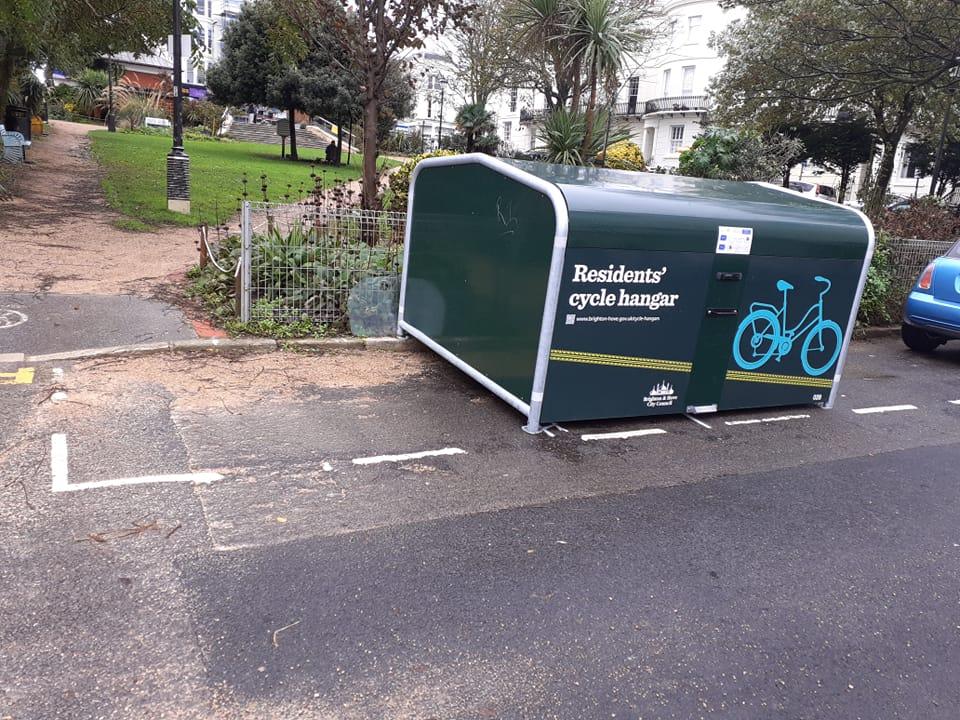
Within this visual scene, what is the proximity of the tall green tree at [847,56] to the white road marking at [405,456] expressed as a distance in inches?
425

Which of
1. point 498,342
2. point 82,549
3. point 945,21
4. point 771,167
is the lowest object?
point 82,549

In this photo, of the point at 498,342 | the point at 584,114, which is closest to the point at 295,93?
the point at 584,114

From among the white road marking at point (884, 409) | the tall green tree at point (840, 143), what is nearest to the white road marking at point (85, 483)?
the white road marking at point (884, 409)

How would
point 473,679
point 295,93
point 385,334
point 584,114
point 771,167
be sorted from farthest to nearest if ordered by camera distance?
point 295,93 → point 771,167 → point 584,114 → point 385,334 → point 473,679

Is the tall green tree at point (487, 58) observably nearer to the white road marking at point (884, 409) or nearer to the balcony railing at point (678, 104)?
the balcony railing at point (678, 104)

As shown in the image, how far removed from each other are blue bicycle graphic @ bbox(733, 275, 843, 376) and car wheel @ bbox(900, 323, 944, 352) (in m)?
3.62

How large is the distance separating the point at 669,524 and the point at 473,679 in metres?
1.76

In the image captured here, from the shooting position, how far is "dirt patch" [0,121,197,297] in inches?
323

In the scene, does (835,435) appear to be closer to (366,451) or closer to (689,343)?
(689,343)

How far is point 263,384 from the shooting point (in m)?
5.68

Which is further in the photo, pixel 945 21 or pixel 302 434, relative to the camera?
pixel 945 21

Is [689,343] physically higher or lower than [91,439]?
higher

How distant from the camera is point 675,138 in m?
47.0

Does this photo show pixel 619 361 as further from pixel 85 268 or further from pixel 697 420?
pixel 85 268
